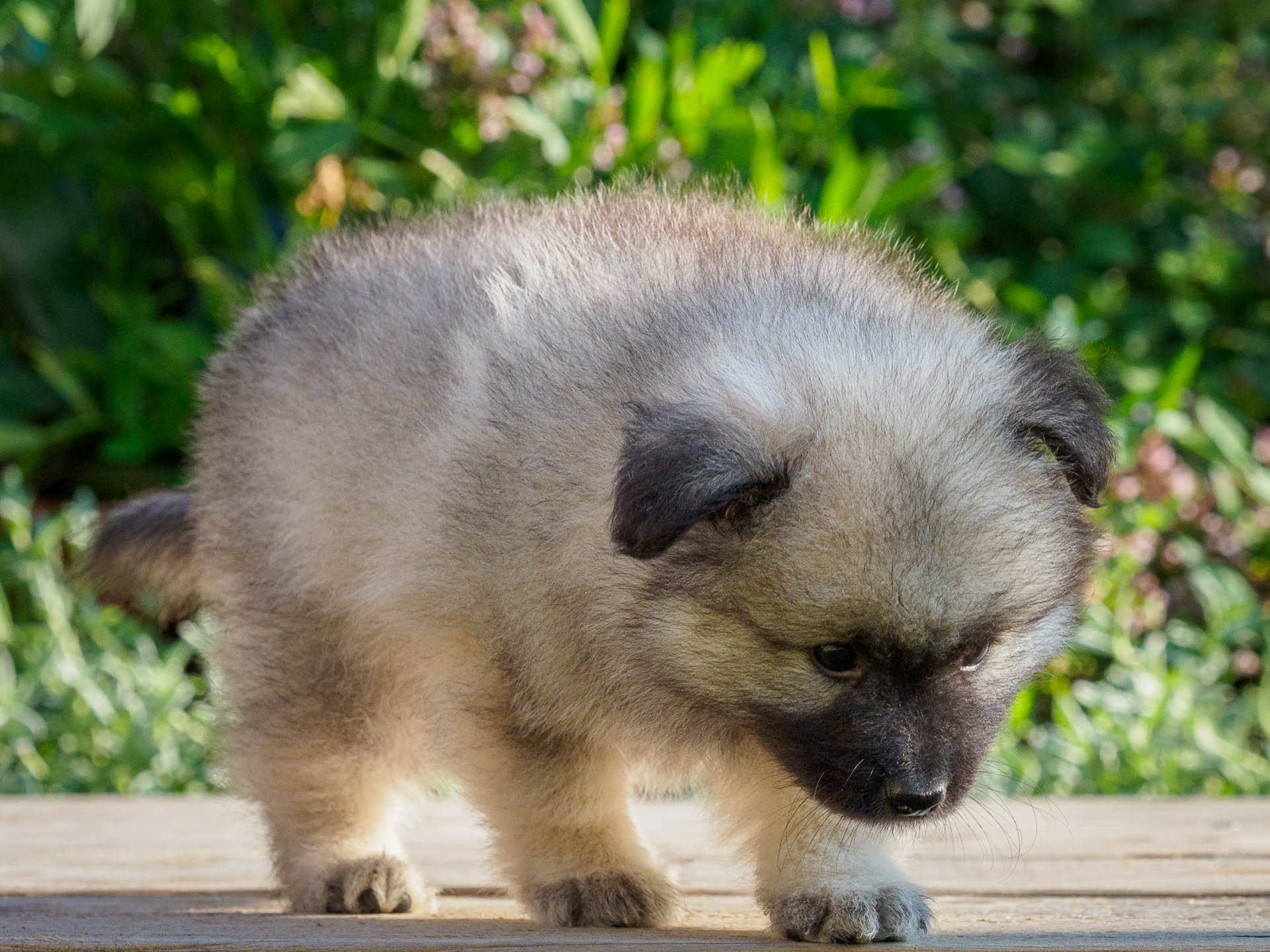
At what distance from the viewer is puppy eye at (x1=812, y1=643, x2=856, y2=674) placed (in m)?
2.34

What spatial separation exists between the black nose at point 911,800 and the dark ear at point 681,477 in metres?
0.48

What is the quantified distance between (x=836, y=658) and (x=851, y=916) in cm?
57

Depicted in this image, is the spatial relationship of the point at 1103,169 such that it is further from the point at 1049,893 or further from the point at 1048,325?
the point at 1049,893

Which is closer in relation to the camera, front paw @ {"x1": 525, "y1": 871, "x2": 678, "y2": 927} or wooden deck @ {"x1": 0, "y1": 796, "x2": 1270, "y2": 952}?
wooden deck @ {"x1": 0, "y1": 796, "x2": 1270, "y2": 952}

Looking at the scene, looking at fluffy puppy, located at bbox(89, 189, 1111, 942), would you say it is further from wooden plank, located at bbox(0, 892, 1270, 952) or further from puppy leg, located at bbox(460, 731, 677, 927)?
wooden plank, located at bbox(0, 892, 1270, 952)

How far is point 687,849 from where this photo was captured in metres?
3.93

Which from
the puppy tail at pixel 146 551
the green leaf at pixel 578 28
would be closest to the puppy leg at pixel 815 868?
the puppy tail at pixel 146 551

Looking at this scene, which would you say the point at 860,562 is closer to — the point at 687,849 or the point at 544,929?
the point at 544,929

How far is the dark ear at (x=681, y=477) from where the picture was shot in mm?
2240

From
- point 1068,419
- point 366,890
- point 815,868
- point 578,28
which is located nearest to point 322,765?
point 366,890

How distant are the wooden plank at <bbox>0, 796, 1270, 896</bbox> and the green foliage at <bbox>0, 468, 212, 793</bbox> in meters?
0.65

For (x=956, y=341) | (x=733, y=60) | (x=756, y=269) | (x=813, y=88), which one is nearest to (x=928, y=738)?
(x=956, y=341)

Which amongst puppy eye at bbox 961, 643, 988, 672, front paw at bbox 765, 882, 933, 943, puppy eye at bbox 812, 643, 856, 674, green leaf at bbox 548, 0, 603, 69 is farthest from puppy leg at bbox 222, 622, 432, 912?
green leaf at bbox 548, 0, 603, 69

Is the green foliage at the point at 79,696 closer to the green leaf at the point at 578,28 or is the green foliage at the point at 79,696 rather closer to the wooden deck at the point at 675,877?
the wooden deck at the point at 675,877
